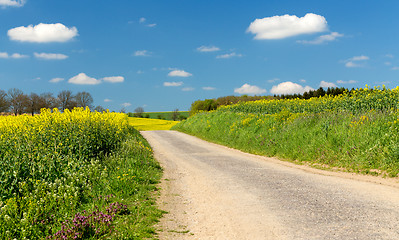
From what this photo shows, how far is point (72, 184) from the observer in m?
8.56

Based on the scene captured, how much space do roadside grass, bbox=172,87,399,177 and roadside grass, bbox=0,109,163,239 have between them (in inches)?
303

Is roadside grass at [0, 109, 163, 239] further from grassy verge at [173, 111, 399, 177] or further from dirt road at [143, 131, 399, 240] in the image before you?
grassy verge at [173, 111, 399, 177]

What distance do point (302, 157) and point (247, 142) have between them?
6.10 meters

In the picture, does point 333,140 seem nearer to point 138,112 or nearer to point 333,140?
point 333,140

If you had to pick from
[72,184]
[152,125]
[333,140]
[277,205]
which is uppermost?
[333,140]

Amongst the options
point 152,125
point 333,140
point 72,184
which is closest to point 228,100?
point 152,125

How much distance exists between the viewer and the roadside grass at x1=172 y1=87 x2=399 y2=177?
39.8ft

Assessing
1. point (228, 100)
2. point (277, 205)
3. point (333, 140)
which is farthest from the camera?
point (228, 100)

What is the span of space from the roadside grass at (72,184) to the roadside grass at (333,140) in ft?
25.3

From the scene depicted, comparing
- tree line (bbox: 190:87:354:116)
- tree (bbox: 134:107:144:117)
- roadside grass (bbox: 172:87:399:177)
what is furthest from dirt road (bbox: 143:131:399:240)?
tree (bbox: 134:107:144:117)

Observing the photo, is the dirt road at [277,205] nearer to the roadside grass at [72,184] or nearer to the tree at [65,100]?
the roadside grass at [72,184]

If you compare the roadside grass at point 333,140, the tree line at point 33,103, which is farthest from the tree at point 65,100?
the roadside grass at point 333,140

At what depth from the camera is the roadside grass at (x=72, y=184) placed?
630cm

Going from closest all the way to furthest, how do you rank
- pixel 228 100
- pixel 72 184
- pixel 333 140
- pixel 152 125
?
pixel 72 184 → pixel 333 140 → pixel 228 100 → pixel 152 125
